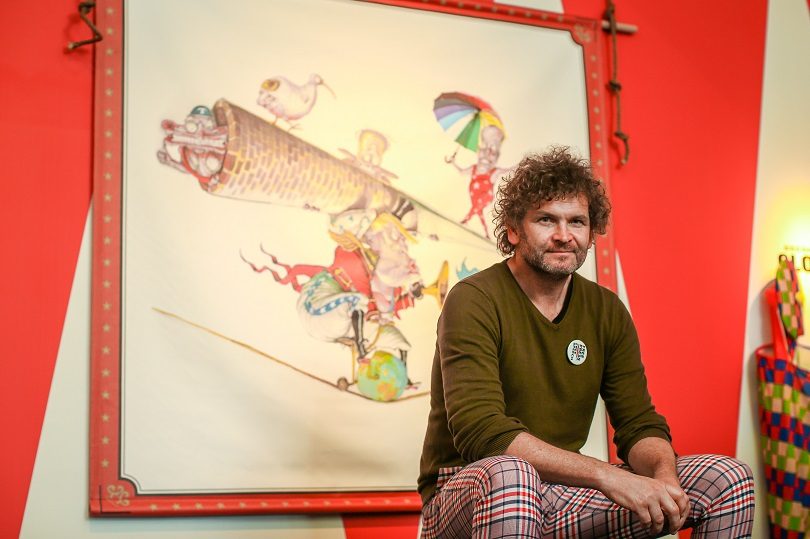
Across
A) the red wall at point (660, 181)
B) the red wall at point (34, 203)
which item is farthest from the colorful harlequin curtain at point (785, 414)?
the red wall at point (34, 203)

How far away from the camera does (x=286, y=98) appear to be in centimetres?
251

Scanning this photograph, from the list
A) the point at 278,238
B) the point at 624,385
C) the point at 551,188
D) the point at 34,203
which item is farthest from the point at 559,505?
the point at 34,203

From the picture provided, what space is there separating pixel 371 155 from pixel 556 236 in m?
0.80

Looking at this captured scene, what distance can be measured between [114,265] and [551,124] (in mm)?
1354

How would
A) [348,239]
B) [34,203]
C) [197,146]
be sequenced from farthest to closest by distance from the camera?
[348,239]
[197,146]
[34,203]

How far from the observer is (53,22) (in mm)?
2367

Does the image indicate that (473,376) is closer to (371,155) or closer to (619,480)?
(619,480)

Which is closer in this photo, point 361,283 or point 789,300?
point 361,283

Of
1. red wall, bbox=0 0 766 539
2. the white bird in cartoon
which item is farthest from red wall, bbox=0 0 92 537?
the white bird in cartoon

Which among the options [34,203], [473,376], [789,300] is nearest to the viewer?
[473,376]

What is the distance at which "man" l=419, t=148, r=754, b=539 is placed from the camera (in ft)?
5.09

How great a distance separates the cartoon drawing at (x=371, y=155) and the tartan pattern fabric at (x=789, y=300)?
4.32ft

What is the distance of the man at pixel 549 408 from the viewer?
5.09ft

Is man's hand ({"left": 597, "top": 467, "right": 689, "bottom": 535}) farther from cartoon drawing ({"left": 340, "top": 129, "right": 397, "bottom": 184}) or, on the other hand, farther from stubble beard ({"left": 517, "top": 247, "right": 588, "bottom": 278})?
cartoon drawing ({"left": 340, "top": 129, "right": 397, "bottom": 184})
